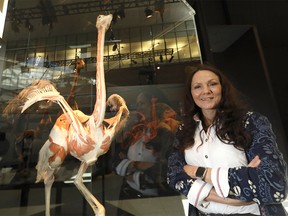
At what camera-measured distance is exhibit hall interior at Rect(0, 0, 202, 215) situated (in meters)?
1.25

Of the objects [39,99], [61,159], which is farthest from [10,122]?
[61,159]

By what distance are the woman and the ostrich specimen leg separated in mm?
466

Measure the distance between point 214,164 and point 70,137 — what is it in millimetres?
754

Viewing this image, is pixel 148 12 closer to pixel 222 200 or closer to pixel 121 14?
pixel 121 14

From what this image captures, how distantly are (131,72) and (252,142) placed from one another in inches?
42.7

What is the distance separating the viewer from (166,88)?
1760mm

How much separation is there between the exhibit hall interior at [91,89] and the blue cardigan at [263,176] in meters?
0.74

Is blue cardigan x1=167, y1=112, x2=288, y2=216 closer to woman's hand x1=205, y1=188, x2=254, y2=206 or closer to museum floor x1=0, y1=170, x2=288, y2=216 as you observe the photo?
woman's hand x1=205, y1=188, x2=254, y2=206

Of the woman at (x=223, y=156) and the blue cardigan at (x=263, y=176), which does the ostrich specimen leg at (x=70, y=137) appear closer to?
the woman at (x=223, y=156)

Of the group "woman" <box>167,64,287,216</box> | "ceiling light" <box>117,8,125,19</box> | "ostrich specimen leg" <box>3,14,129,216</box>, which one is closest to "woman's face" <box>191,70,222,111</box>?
"woman" <box>167,64,287,216</box>

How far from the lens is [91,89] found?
1440mm

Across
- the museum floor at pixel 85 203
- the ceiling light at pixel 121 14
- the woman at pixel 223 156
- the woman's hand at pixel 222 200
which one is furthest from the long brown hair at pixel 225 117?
the ceiling light at pixel 121 14

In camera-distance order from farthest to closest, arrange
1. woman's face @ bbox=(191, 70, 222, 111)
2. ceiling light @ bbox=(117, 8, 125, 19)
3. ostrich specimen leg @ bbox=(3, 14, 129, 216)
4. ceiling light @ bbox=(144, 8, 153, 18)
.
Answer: ceiling light @ bbox=(144, 8, 153, 18), ceiling light @ bbox=(117, 8, 125, 19), ostrich specimen leg @ bbox=(3, 14, 129, 216), woman's face @ bbox=(191, 70, 222, 111)

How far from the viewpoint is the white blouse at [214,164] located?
0.76m
